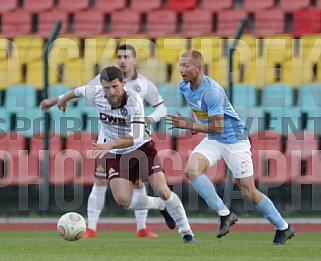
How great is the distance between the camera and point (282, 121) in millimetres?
14477

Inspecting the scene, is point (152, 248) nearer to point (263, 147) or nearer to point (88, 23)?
point (263, 147)

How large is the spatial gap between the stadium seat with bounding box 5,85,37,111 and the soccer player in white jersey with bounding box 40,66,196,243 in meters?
Result: 3.76

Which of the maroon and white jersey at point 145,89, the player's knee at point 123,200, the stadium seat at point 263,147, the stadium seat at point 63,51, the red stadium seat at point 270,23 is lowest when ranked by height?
the player's knee at point 123,200

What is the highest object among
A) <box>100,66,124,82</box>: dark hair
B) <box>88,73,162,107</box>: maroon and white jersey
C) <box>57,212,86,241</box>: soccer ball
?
<box>100,66,124,82</box>: dark hair

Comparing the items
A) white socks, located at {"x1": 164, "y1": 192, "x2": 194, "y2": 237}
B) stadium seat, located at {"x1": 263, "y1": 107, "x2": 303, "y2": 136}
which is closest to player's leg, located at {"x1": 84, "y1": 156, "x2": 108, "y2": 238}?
white socks, located at {"x1": 164, "y1": 192, "x2": 194, "y2": 237}

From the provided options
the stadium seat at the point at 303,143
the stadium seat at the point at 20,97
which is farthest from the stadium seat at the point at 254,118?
the stadium seat at the point at 20,97

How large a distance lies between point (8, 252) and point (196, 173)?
7.61 ft

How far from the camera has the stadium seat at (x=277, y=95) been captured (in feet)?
48.0

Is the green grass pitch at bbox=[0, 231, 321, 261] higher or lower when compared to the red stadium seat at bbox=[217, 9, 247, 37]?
lower

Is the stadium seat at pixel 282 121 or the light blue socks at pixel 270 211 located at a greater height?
the stadium seat at pixel 282 121

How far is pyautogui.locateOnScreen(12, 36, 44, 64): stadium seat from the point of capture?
609 inches

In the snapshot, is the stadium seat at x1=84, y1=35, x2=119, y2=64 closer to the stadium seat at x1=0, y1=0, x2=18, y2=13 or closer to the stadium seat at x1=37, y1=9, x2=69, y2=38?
the stadium seat at x1=37, y1=9, x2=69, y2=38

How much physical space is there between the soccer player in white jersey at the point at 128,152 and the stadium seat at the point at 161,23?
4724 millimetres

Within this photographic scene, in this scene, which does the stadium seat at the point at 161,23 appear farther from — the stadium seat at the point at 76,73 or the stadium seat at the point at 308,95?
the stadium seat at the point at 308,95
